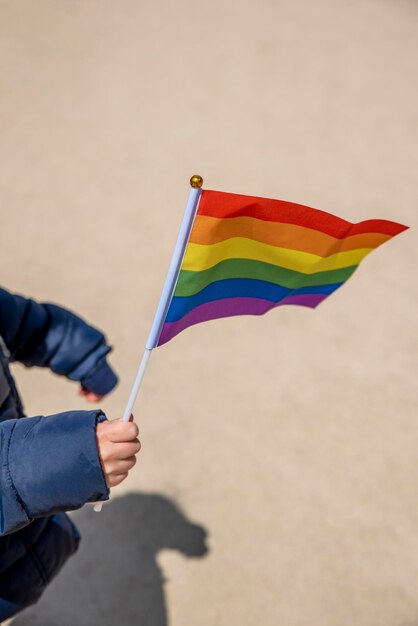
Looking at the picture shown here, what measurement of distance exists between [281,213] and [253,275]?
15cm

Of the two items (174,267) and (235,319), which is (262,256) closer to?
(174,267)

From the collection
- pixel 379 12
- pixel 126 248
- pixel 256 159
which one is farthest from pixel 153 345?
pixel 379 12

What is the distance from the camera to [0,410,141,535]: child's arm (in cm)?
104

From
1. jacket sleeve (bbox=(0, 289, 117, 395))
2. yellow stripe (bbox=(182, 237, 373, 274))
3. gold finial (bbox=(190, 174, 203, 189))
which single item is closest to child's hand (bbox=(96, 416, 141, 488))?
yellow stripe (bbox=(182, 237, 373, 274))

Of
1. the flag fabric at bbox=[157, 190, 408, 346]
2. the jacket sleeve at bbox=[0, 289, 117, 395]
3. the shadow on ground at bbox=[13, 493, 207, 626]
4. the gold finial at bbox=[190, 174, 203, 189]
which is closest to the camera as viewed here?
the gold finial at bbox=[190, 174, 203, 189]

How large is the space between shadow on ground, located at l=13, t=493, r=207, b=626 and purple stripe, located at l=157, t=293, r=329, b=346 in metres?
0.83

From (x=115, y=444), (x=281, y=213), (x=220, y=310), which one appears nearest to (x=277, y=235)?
(x=281, y=213)

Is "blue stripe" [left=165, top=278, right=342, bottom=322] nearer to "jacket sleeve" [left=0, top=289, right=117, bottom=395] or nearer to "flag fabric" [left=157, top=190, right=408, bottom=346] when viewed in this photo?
"flag fabric" [left=157, top=190, right=408, bottom=346]

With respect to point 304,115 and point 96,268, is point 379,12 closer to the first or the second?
point 304,115

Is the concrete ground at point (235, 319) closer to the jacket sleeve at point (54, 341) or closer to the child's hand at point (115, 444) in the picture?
the jacket sleeve at point (54, 341)

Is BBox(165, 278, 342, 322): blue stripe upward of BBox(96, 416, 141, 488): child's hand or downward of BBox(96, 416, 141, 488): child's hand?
upward

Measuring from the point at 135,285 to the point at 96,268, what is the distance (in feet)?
0.53

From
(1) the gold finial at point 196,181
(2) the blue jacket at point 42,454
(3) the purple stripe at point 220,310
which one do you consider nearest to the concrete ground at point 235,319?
(2) the blue jacket at point 42,454

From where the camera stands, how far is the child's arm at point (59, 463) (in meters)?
1.04
